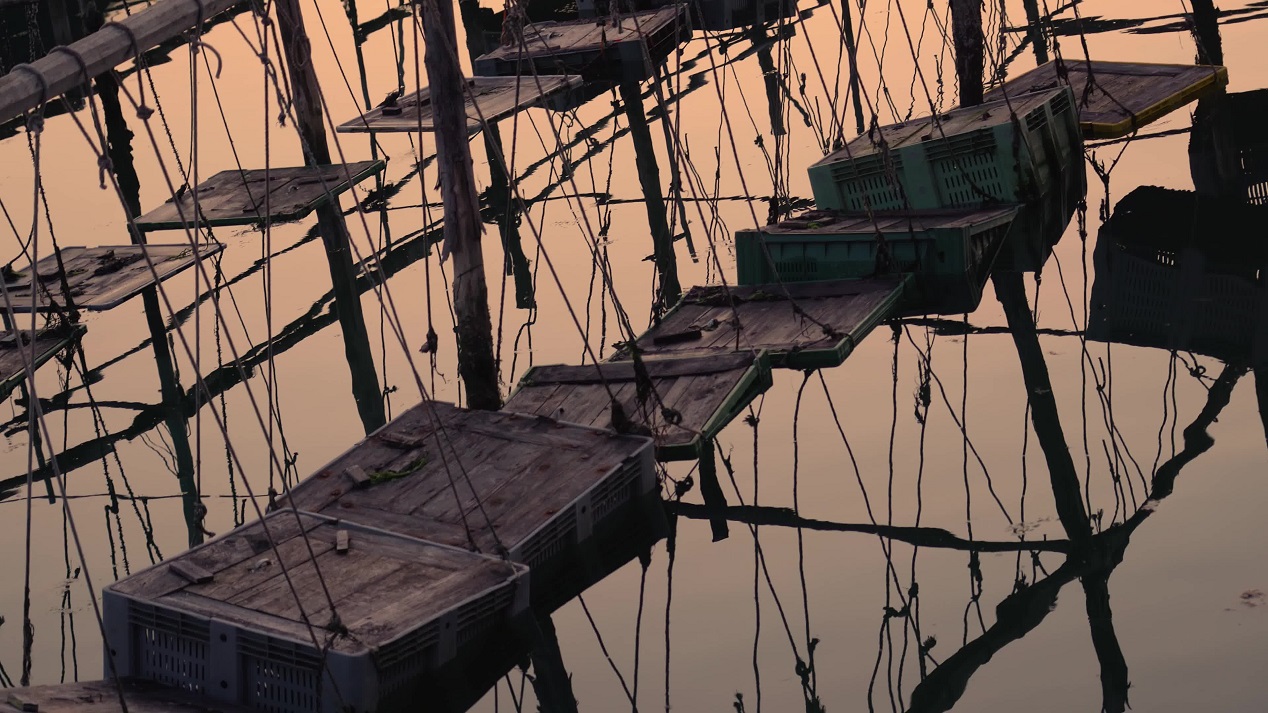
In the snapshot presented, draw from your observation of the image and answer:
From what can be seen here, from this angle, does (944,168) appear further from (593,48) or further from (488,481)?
(488,481)

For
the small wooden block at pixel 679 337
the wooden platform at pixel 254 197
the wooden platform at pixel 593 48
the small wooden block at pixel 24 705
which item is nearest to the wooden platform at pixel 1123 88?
the wooden platform at pixel 593 48

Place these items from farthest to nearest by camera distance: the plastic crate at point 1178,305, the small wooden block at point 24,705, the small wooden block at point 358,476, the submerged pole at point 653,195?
the submerged pole at point 653,195 < the plastic crate at point 1178,305 < the small wooden block at point 358,476 < the small wooden block at point 24,705

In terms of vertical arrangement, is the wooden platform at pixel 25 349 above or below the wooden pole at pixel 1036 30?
above

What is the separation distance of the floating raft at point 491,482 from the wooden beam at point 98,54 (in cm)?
273

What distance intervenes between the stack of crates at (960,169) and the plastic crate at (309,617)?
256 inches

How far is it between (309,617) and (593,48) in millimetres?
11862

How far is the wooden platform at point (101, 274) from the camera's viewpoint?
14.7 meters

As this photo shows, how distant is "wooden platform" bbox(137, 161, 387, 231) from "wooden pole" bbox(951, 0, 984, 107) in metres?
5.71

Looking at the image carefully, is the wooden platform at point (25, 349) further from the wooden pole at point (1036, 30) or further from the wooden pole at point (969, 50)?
the wooden pole at point (1036, 30)

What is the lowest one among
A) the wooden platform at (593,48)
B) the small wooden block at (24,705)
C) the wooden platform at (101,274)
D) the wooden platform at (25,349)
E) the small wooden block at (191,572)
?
the small wooden block at (24,705)

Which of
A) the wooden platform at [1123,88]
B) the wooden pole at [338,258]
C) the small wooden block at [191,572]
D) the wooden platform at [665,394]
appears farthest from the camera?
the wooden platform at [1123,88]

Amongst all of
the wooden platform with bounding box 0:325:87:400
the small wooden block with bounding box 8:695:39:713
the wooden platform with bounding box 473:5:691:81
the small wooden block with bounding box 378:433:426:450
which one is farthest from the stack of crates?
the small wooden block with bounding box 8:695:39:713

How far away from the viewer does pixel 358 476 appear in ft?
37.3

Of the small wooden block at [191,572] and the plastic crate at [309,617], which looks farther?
the small wooden block at [191,572]
